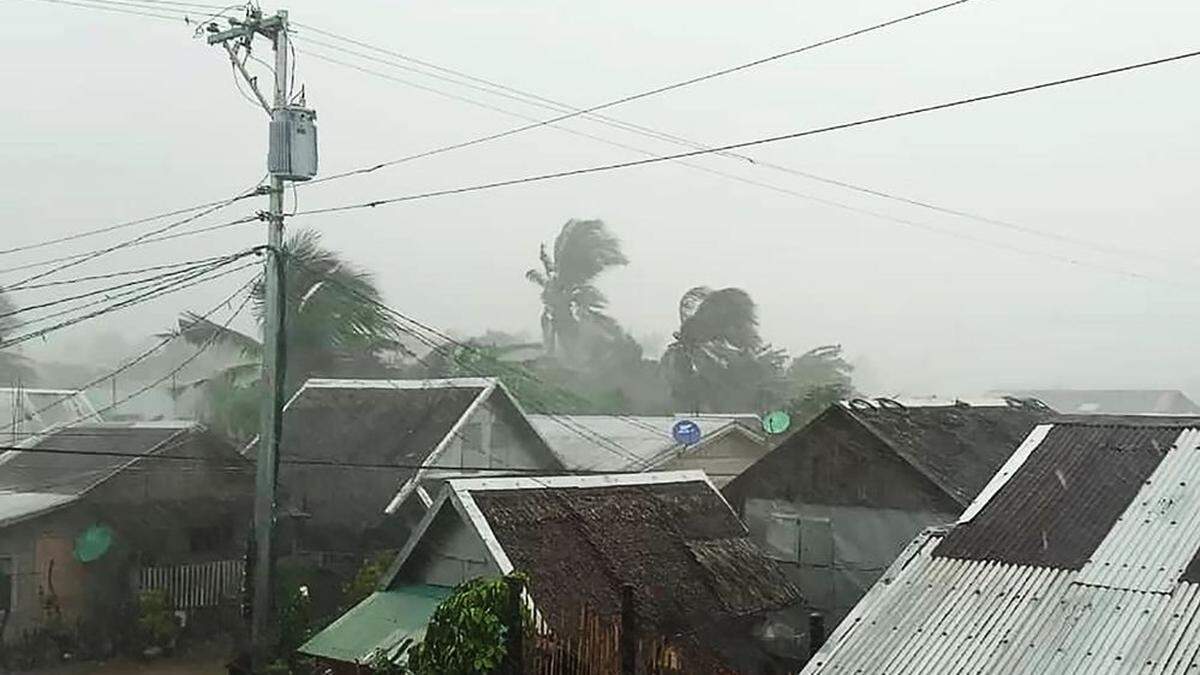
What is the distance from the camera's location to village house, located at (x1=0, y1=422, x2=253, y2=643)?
2011cm

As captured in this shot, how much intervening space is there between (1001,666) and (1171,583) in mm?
1403

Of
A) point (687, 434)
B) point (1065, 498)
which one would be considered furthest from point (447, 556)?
point (687, 434)

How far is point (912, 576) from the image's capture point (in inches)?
383

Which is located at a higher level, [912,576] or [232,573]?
[912,576]

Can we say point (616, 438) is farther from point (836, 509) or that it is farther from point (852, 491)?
point (852, 491)

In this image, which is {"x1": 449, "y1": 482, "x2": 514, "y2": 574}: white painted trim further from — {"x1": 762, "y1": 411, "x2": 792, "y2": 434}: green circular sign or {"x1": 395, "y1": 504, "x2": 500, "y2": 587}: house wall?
{"x1": 762, "y1": 411, "x2": 792, "y2": 434}: green circular sign

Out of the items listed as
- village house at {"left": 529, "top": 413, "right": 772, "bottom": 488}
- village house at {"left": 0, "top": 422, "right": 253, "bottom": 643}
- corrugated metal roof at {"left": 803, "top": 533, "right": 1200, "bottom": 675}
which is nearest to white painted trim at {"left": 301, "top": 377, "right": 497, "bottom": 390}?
village house at {"left": 529, "top": 413, "right": 772, "bottom": 488}

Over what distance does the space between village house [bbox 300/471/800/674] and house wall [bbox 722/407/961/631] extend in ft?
3.48

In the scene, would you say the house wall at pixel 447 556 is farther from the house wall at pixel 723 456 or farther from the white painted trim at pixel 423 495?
the house wall at pixel 723 456

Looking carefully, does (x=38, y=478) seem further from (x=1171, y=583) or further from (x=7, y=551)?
(x=1171, y=583)

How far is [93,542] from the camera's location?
20.9 metres

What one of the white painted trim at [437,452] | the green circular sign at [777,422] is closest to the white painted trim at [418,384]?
the white painted trim at [437,452]

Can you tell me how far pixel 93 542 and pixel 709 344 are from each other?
87.1 ft

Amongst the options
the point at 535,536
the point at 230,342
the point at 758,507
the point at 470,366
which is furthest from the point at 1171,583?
the point at 470,366
